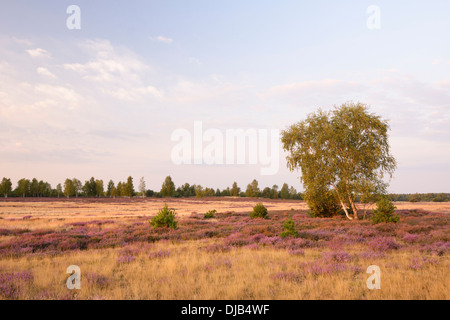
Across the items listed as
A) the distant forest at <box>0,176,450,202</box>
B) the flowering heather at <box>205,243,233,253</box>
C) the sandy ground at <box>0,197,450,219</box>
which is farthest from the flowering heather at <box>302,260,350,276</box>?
the distant forest at <box>0,176,450,202</box>

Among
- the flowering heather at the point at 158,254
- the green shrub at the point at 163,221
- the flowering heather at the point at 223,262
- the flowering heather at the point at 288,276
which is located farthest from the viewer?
the green shrub at the point at 163,221

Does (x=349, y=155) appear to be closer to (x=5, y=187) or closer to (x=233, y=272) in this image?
(x=233, y=272)

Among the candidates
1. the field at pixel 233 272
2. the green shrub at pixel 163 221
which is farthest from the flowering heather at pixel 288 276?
the green shrub at pixel 163 221

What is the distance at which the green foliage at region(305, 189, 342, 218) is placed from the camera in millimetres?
28141

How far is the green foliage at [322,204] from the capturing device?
2814 centimetres

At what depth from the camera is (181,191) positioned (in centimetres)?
14862

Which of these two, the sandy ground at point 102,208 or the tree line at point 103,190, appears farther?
the tree line at point 103,190

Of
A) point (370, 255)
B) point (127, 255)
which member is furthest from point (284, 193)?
point (127, 255)

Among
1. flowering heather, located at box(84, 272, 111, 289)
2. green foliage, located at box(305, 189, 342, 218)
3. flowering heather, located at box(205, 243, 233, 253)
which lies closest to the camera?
flowering heather, located at box(84, 272, 111, 289)

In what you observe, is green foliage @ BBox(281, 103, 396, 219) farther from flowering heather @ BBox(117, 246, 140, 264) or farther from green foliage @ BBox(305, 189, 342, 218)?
flowering heather @ BBox(117, 246, 140, 264)

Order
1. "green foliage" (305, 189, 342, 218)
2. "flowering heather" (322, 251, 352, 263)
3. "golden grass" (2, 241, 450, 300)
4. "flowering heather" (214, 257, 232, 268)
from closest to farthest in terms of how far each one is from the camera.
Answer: "golden grass" (2, 241, 450, 300), "flowering heather" (214, 257, 232, 268), "flowering heather" (322, 251, 352, 263), "green foliage" (305, 189, 342, 218)

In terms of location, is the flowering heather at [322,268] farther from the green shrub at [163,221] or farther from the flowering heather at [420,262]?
the green shrub at [163,221]

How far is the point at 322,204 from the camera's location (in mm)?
29875
